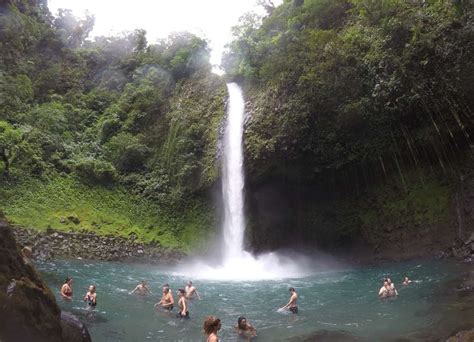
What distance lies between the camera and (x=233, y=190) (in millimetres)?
22875

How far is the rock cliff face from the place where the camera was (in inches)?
213

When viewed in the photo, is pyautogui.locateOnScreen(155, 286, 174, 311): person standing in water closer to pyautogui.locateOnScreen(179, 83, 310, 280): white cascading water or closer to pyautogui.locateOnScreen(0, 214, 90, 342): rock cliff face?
pyautogui.locateOnScreen(0, 214, 90, 342): rock cliff face

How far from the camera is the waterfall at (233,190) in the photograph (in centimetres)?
2217

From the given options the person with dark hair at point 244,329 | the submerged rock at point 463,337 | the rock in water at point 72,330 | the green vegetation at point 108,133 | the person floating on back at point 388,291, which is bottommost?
the submerged rock at point 463,337

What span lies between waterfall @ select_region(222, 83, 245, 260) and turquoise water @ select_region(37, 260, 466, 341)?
4483mm

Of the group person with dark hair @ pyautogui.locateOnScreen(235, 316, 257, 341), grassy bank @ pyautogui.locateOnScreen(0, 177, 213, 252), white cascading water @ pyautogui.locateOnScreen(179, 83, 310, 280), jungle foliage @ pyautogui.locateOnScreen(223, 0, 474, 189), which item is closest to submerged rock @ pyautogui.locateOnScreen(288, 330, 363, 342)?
person with dark hair @ pyautogui.locateOnScreen(235, 316, 257, 341)

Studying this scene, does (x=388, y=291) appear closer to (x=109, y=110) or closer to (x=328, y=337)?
(x=328, y=337)

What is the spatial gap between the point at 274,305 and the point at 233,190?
10205 mm

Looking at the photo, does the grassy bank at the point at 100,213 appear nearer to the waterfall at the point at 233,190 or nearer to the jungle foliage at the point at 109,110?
the jungle foliage at the point at 109,110

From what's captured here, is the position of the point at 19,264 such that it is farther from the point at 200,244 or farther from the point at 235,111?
the point at 235,111

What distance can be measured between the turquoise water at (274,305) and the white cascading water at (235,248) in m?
2.03

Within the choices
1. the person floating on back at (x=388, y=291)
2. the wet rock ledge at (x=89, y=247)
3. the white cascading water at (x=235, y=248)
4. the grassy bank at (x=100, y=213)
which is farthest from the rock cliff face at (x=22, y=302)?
the grassy bank at (x=100, y=213)

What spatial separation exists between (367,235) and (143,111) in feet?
58.3

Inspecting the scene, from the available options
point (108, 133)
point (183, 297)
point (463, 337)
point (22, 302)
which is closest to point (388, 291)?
point (463, 337)
